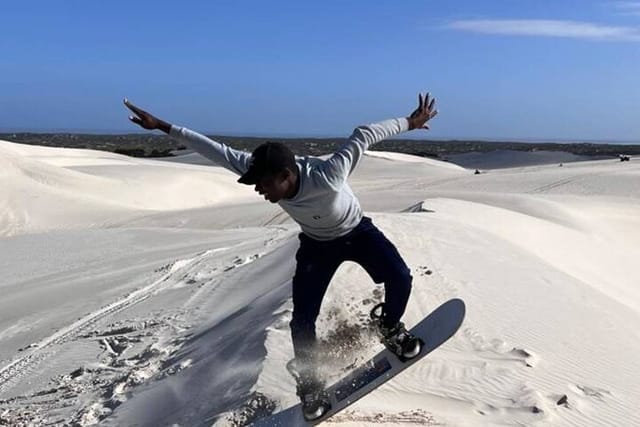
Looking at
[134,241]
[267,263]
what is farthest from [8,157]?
[267,263]

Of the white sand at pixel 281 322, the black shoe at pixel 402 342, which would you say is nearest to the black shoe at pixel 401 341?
the black shoe at pixel 402 342

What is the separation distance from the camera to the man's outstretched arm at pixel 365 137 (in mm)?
4586

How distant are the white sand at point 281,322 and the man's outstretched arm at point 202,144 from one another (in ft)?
5.78

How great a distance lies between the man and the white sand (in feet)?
1.92

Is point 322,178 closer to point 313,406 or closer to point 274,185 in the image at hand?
point 274,185

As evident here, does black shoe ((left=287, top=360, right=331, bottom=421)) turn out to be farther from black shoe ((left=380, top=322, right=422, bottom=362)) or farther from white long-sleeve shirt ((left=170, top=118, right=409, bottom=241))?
white long-sleeve shirt ((left=170, top=118, right=409, bottom=241))

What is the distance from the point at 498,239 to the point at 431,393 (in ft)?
26.6

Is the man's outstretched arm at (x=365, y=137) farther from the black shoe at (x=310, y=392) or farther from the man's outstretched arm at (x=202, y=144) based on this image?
the black shoe at (x=310, y=392)

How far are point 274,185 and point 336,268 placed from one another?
788 millimetres

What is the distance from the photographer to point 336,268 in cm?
485

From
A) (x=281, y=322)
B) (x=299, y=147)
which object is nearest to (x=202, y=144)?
(x=281, y=322)

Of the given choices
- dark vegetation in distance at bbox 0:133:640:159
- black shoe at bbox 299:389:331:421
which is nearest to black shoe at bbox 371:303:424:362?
black shoe at bbox 299:389:331:421


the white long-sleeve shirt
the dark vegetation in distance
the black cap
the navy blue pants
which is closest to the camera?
the black cap

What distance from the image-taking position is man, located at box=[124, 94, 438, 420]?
14.5 ft
